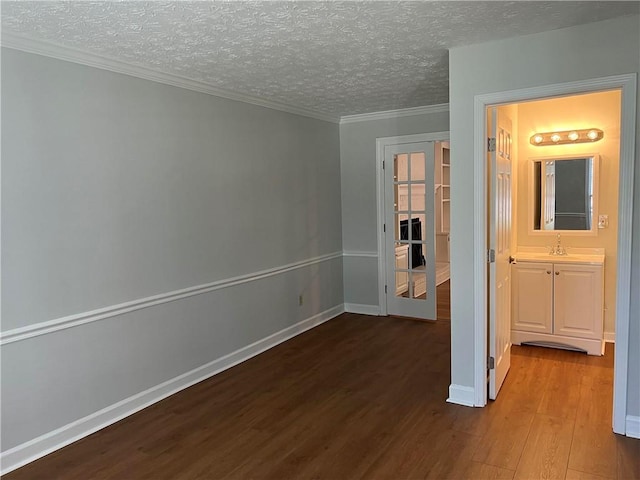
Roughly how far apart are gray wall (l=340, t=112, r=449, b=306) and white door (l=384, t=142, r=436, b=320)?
0.18m

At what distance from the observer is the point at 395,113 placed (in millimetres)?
5270

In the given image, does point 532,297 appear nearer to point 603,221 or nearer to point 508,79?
point 603,221

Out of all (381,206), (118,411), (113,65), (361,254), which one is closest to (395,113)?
(381,206)

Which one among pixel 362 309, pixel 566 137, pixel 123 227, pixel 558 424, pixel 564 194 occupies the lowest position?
pixel 558 424

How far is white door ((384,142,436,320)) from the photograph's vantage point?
5.29 meters

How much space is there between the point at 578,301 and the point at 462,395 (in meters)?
1.65

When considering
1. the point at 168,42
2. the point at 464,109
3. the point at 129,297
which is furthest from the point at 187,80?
the point at 464,109

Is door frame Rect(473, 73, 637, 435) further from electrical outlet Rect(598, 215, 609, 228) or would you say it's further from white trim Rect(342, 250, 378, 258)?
white trim Rect(342, 250, 378, 258)

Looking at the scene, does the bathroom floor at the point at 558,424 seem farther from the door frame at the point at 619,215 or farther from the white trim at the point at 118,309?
the white trim at the point at 118,309

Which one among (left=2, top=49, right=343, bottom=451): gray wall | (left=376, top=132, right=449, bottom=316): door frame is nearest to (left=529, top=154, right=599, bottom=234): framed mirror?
(left=376, top=132, right=449, bottom=316): door frame

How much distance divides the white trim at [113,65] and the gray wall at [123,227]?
5 cm

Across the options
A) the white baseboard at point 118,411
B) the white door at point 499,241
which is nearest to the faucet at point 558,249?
the white door at point 499,241

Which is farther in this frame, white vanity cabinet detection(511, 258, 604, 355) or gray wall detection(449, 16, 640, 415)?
white vanity cabinet detection(511, 258, 604, 355)

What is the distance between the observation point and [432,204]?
17.3 ft
